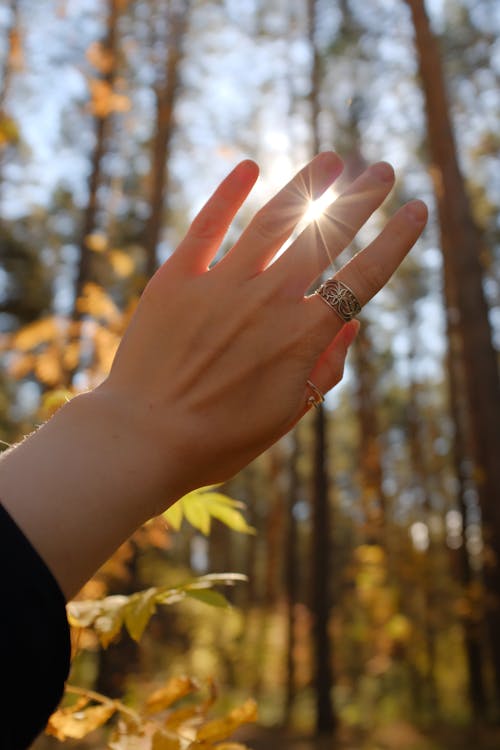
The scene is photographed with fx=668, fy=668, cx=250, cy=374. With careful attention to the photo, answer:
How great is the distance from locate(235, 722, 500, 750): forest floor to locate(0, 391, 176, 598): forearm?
1172 centimetres

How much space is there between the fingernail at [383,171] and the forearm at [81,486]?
0.60 m

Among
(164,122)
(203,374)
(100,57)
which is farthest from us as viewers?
(164,122)

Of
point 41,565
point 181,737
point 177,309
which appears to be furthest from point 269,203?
point 181,737

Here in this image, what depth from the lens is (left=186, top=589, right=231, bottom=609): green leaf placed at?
3.96ft

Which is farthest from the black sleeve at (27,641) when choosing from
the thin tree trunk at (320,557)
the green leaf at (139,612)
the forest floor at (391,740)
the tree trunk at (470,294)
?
the forest floor at (391,740)

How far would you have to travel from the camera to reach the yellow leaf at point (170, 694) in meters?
1.27

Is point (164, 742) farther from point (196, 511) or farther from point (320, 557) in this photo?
point (320, 557)

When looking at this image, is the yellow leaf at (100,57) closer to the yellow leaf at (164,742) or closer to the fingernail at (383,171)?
the fingernail at (383,171)

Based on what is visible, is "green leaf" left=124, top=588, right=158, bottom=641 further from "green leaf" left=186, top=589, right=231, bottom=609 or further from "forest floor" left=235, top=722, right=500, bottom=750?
"forest floor" left=235, top=722, right=500, bottom=750

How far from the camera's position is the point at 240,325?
1005mm

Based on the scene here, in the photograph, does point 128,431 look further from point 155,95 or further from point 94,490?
point 155,95

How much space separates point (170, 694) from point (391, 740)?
13359 millimetres

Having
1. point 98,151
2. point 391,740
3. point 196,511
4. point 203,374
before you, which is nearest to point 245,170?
point 203,374

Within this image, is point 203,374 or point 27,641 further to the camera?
point 203,374
